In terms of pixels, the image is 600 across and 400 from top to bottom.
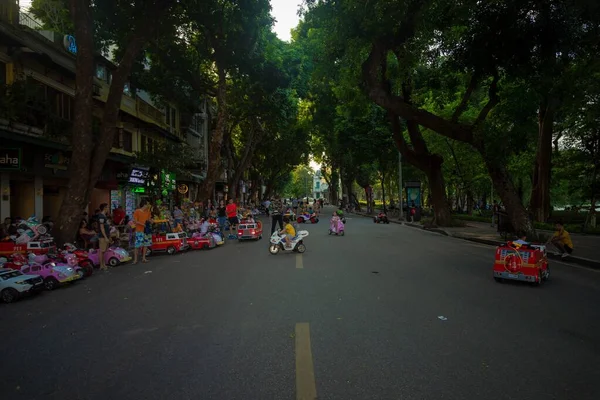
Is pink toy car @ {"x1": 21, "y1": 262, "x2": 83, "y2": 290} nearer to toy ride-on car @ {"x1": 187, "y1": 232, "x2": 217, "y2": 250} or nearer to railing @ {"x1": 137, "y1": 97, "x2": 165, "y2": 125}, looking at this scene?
toy ride-on car @ {"x1": 187, "y1": 232, "x2": 217, "y2": 250}

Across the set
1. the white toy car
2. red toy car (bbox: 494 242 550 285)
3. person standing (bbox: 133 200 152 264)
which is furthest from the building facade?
red toy car (bbox: 494 242 550 285)

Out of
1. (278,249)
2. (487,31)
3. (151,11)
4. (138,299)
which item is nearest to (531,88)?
Answer: (487,31)

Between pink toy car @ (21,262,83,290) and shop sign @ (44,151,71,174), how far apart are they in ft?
Answer: 32.6

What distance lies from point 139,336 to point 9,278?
4.04 meters

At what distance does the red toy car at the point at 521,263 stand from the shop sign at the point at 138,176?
57.9ft

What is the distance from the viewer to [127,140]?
24781mm

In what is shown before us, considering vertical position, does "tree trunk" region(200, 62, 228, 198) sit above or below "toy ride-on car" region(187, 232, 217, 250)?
above

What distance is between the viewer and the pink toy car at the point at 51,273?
8438mm

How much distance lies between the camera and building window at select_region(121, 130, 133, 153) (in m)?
24.2

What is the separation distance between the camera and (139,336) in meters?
5.14

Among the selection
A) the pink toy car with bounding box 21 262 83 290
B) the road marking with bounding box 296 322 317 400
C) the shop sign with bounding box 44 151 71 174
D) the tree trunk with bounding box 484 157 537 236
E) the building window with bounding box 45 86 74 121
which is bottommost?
the road marking with bounding box 296 322 317 400

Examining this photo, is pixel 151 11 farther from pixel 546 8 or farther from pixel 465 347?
pixel 465 347

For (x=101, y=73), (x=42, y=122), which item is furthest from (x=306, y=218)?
(x=42, y=122)

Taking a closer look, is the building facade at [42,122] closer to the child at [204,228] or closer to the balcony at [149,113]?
the balcony at [149,113]
